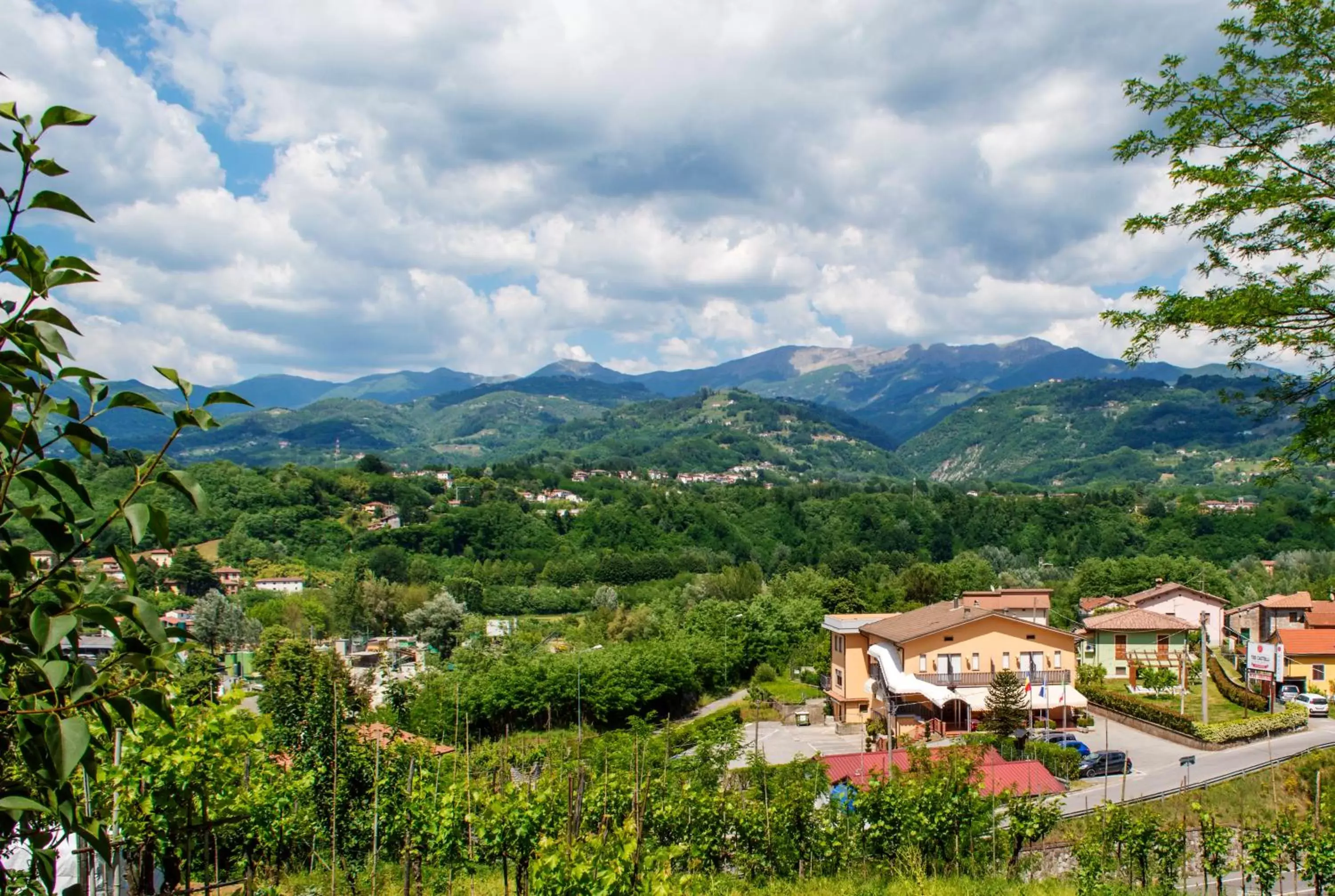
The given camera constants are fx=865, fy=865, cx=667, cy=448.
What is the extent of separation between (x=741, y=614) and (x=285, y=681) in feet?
80.6

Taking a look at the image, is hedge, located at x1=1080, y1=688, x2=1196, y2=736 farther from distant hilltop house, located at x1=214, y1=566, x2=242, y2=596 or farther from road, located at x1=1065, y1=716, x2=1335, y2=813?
distant hilltop house, located at x1=214, y1=566, x2=242, y2=596

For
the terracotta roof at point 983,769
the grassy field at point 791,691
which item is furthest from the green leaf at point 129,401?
the grassy field at point 791,691

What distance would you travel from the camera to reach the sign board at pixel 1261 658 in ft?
82.7

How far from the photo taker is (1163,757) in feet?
70.0

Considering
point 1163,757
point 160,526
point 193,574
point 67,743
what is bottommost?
point 1163,757

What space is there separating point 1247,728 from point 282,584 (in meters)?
67.7

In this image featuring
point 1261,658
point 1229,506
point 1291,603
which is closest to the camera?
point 1261,658

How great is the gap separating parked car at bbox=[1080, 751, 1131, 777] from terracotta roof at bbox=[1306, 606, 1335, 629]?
15.2m

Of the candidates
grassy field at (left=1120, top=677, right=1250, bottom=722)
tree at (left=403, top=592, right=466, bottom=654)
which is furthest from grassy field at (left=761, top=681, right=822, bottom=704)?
tree at (left=403, top=592, right=466, bottom=654)

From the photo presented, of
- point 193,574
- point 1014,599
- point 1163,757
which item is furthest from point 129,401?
point 193,574

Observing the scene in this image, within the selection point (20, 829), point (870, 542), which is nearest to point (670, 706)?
point (20, 829)

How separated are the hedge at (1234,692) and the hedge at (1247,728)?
253cm

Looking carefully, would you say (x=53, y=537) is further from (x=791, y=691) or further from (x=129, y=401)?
(x=791, y=691)

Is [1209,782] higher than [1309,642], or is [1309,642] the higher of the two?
[1309,642]
